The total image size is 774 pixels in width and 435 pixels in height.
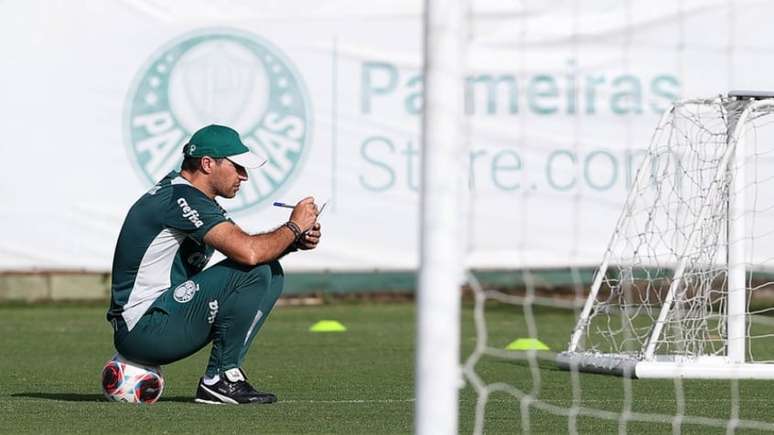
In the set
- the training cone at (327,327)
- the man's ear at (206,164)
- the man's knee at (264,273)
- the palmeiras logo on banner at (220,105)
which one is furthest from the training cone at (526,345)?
the palmeiras logo on banner at (220,105)

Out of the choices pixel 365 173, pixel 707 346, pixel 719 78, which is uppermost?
pixel 719 78

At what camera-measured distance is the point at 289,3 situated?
15062 millimetres

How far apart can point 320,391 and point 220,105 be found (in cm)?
751

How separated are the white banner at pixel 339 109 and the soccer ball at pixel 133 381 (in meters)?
7.63

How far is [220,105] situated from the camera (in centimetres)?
1473

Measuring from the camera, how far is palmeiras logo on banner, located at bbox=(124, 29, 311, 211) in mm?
14680

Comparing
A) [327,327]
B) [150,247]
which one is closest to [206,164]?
[150,247]

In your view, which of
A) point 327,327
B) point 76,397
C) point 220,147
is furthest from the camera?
point 327,327

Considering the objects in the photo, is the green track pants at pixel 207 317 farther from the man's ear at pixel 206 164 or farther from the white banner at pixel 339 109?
the white banner at pixel 339 109

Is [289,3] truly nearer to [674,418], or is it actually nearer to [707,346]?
[707,346]

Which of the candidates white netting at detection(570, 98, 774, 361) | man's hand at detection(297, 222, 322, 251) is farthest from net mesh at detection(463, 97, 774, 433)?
man's hand at detection(297, 222, 322, 251)

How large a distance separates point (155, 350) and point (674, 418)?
2.14 metres

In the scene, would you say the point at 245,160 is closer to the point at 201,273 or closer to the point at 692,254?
the point at 201,273

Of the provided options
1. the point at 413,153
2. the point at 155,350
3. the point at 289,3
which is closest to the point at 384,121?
the point at 413,153
